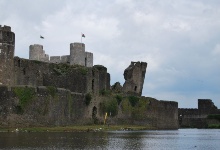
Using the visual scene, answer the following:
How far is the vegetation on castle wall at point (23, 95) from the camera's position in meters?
52.2

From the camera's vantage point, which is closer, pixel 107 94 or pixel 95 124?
pixel 95 124

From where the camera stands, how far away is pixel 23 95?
172 ft

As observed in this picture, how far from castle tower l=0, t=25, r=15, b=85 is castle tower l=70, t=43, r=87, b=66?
55.7 feet

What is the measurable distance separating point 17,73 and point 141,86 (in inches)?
925

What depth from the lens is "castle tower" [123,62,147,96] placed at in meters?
79.8

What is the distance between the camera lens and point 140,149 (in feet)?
95.9

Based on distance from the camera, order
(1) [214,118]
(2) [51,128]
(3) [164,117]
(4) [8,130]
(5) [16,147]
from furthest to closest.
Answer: (1) [214,118], (3) [164,117], (2) [51,128], (4) [8,130], (5) [16,147]

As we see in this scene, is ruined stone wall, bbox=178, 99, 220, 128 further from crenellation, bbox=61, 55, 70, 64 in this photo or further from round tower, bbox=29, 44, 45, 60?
round tower, bbox=29, 44, 45, 60

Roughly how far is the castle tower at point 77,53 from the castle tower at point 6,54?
17.0 metres

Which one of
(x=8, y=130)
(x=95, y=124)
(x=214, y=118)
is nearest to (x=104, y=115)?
(x=95, y=124)

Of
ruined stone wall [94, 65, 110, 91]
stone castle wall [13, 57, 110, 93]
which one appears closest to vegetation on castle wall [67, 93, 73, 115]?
stone castle wall [13, 57, 110, 93]

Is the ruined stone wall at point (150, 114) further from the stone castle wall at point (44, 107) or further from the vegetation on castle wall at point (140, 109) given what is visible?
the stone castle wall at point (44, 107)

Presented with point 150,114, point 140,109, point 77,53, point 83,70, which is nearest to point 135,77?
point 150,114

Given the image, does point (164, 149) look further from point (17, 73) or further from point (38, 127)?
point (17, 73)
